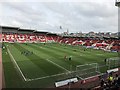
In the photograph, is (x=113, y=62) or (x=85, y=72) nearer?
(x=85, y=72)

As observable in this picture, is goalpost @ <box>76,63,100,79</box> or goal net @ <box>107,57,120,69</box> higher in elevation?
goal net @ <box>107,57,120,69</box>

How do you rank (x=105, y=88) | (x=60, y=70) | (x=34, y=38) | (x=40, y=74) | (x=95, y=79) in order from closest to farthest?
(x=105, y=88) → (x=95, y=79) → (x=40, y=74) → (x=60, y=70) → (x=34, y=38)

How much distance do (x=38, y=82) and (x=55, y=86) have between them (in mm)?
Answer: 2415

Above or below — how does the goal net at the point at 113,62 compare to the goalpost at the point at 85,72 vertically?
above

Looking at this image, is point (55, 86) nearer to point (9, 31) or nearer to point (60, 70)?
point (60, 70)

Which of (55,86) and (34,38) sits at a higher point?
(34,38)

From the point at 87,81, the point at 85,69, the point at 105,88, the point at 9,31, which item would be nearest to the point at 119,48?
the point at 85,69

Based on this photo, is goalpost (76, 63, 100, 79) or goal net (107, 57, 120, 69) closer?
goalpost (76, 63, 100, 79)

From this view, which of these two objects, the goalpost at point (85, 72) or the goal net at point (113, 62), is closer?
the goalpost at point (85, 72)

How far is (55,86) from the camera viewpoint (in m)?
15.4

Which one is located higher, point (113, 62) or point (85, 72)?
point (113, 62)

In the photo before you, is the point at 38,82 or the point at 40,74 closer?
the point at 38,82

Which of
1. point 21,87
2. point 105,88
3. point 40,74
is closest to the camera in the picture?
point 105,88

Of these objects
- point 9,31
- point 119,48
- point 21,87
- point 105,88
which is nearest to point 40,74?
point 21,87
